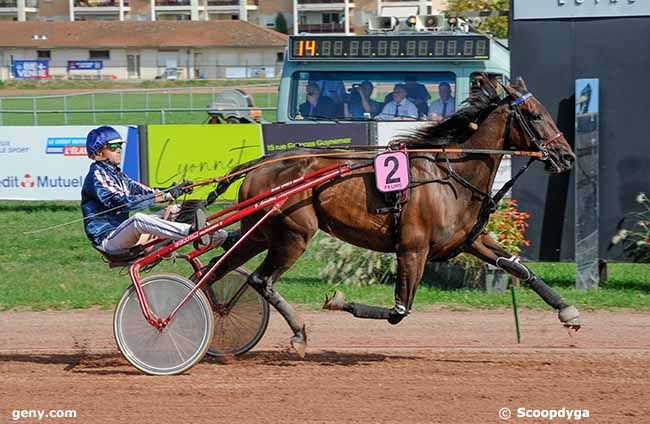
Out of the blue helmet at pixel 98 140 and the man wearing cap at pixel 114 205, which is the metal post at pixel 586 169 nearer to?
the man wearing cap at pixel 114 205

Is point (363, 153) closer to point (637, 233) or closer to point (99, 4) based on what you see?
point (637, 233)

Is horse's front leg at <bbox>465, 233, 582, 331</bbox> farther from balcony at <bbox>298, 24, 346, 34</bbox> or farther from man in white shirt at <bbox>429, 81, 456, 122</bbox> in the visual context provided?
balcony at <bbox>298, 24, 346, 34</bbox>

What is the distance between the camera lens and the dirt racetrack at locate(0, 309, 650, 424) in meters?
5.86

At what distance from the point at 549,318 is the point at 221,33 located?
189 ft

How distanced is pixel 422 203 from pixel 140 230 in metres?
1.89

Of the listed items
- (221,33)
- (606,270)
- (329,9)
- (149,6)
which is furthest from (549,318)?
(149,6)

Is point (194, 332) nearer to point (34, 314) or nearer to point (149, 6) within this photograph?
point (34, 314)

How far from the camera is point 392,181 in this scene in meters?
6.67

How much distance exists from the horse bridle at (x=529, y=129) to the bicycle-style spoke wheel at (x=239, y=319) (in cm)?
220

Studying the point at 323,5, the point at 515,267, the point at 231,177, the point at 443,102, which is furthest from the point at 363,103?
the point at 323,5

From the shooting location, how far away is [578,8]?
9.50 meters

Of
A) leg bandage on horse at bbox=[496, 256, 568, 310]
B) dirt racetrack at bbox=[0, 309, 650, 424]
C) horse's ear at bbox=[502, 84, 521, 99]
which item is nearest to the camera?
Result: dirt racetrack at bbox=[0, 309, 650, 424]

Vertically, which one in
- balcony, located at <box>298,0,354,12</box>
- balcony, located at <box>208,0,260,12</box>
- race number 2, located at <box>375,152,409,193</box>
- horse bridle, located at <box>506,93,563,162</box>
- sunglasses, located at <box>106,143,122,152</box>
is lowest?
race number 2, located at <box>375,152,409,193</box>

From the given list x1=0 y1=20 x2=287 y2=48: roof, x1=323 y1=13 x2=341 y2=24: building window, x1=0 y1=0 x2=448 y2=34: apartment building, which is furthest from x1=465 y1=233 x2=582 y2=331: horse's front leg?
x1=0 y1=0 x2=448 y2=34: apartment building
